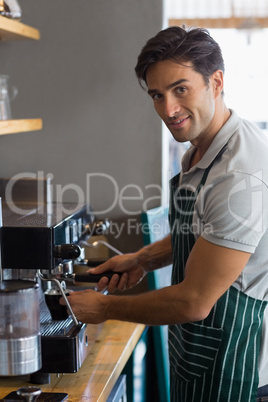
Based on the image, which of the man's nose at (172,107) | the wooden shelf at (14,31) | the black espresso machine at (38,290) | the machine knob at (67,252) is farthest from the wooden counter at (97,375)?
the wooden shelf at (14,31)

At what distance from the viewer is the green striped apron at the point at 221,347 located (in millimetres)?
1434

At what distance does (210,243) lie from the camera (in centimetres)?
129

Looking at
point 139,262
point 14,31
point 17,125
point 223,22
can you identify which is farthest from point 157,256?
point 223,22

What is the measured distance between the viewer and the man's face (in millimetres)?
1424

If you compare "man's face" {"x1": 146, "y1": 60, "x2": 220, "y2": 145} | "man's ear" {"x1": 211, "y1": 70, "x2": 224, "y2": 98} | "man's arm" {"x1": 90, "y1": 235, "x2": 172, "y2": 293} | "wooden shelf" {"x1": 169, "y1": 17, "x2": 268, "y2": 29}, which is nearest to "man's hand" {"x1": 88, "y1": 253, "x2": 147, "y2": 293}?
"man's arm" {"x1": 90, "y1": 235, "x2": 172, "y2": 293}

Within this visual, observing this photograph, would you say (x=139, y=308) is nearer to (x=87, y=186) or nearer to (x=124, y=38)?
(x=87, y=186)

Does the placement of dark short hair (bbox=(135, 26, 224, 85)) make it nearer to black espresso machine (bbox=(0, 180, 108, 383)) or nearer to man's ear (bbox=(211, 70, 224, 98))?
man's ear (bbox=(211, 70, 224, 98))

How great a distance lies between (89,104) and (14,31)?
1.71ft

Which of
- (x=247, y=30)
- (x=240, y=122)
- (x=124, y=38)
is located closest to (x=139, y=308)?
(x=240, y=122)

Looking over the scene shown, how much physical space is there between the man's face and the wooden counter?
0.66 meters

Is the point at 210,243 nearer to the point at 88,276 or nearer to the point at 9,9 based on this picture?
the point at 88,276

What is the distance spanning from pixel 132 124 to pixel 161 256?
77 centimetres

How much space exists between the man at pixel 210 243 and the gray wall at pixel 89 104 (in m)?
0.89

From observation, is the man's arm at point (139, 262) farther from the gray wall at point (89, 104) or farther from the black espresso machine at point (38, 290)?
the gray wall at point (89, 104)
